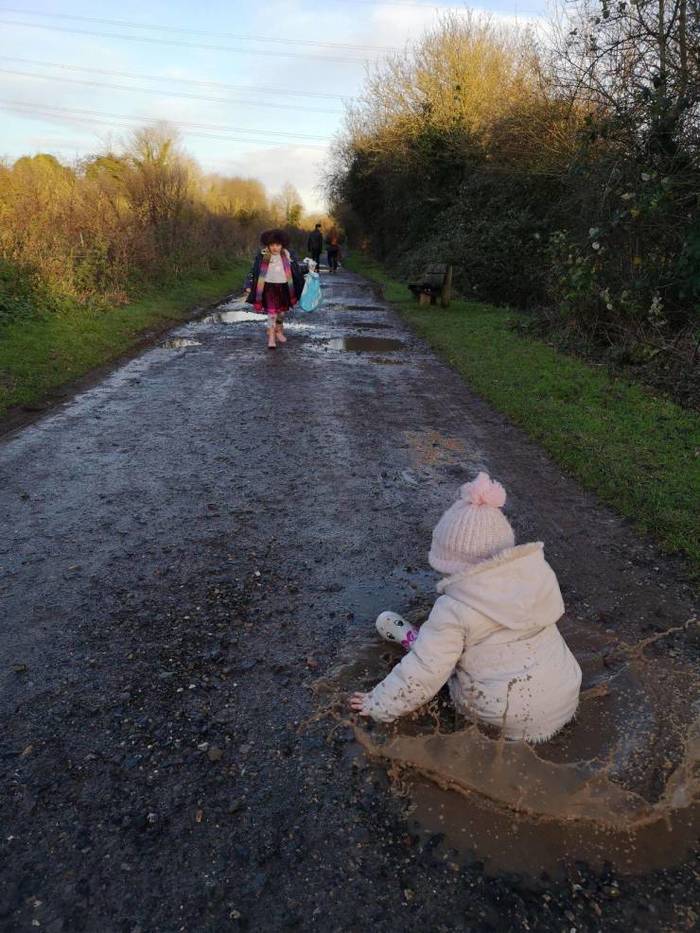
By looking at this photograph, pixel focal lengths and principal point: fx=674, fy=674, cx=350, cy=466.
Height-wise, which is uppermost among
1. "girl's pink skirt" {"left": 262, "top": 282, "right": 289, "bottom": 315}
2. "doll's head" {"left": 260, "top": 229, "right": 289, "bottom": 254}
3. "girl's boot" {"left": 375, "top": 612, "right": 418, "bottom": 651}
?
"doll's head" {"left": 260, "top": 229, "right": 289, "bottom": 254}

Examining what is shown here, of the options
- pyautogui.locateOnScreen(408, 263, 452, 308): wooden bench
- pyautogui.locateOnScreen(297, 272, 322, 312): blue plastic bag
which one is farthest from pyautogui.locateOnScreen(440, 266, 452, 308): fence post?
pyautogui.locateOnScreen(297, 272, 322, 312): blue plastic bag

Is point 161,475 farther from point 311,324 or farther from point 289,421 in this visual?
point 311,324

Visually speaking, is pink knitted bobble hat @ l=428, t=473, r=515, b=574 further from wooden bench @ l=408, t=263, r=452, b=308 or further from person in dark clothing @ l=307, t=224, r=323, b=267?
person in dark clothing @ l=307, t=224, r=323, b=267

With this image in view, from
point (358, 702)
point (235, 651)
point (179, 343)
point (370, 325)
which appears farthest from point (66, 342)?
point (358, 702)

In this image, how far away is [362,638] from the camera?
3.42 m

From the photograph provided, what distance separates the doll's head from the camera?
11.5 metres

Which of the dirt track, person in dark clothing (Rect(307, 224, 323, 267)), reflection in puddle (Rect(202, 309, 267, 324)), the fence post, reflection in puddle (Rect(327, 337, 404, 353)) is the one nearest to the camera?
the dirt track

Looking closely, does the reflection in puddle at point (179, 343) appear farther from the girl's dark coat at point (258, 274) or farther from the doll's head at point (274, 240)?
the doll's head at point (274, 240)

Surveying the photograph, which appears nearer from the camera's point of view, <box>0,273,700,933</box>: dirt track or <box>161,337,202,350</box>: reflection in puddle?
<box>0,273,700,933</box>: dirt track

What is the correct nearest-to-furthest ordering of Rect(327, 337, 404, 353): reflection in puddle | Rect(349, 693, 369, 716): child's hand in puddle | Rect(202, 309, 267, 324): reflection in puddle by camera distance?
Rect(349, 693, 369, 716): child's hand in puddle < Rect(327, 337, 404, 353): reflection in puddle < Rect(202, 309, 267, 324): reflection in puddle

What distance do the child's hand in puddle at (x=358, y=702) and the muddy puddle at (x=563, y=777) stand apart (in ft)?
0.15

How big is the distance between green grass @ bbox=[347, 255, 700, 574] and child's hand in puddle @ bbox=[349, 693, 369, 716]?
8.02 feet

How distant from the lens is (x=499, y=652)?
2639 millimetres

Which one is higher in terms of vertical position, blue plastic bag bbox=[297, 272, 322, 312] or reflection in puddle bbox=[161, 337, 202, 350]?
blue plastic bag bbox=[297, 272, 322, 312]
